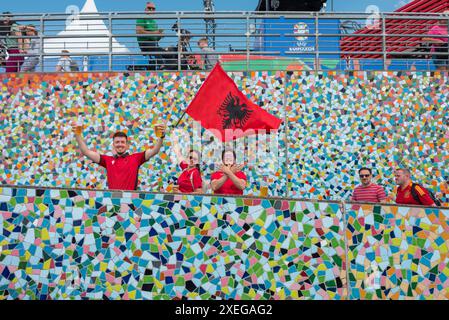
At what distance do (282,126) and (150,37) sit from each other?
2655mm

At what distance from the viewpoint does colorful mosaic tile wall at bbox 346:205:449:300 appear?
14.7 ft

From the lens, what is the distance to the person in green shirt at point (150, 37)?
11.1 meters

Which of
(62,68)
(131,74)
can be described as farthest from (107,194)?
(62,68)

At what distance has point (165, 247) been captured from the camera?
14.9 ft

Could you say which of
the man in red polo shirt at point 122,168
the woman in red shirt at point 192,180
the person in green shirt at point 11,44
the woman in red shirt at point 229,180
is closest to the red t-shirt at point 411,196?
the woman in red shirt at point 229,180

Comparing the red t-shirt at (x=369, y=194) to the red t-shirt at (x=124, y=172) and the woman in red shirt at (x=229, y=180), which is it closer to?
the woman in red shirt at (x=229, y=180)

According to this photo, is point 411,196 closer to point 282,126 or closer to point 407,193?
point 407,193

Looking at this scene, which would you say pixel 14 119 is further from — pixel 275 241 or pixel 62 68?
pixel 275 241

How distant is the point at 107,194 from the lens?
15.0 ft

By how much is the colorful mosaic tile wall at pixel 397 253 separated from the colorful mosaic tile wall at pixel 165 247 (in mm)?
100

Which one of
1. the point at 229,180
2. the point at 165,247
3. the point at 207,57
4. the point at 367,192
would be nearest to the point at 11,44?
the point at 207,57

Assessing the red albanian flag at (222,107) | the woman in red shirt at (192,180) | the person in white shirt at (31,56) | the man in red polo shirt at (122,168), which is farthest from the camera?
the person in white shirt at (31,56)

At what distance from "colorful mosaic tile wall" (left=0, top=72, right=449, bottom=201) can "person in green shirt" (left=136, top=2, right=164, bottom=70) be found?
0.54 metres

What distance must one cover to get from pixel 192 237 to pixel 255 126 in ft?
16.2
